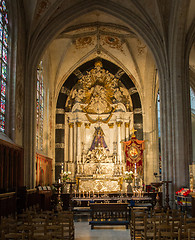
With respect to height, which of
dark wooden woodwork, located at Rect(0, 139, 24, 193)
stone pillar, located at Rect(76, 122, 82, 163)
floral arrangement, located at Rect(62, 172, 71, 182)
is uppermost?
stone pillar, located at Rect(76, 122, 82, 163)

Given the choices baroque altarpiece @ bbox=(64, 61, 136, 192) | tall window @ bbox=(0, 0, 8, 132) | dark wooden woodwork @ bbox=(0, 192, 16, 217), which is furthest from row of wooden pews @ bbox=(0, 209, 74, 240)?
baroque altarpiece @ bbox=(64, 61, 136, 192)

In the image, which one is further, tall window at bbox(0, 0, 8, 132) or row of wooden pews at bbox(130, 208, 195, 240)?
tall window at bbox(0, 0, 8, 132)

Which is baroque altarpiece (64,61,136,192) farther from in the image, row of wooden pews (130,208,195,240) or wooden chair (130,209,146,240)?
row of wooden pews (130,208,195,240)

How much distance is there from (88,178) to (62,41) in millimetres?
9020

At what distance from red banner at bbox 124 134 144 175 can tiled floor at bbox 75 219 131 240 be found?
11.3m

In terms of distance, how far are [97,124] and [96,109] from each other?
1071 millimetres

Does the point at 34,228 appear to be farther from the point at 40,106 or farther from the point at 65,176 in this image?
the point at 65,176

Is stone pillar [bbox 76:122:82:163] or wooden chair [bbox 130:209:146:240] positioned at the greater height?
stone pillar [bbox 76:122:82:163]

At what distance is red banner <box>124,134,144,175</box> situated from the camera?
24547mm

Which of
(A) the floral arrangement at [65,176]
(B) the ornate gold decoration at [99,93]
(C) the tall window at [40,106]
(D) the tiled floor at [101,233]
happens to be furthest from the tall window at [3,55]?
(B) the ornate gold decoration at [99,93]

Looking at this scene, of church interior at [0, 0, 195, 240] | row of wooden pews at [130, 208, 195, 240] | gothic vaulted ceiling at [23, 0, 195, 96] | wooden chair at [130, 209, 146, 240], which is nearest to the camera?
row of wooden pews at [130, 208, 195, 240]

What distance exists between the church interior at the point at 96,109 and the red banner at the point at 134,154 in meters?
0.07

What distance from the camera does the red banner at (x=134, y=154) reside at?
24.5m

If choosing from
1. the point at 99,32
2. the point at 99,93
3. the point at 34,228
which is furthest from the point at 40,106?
the point at 34,228
